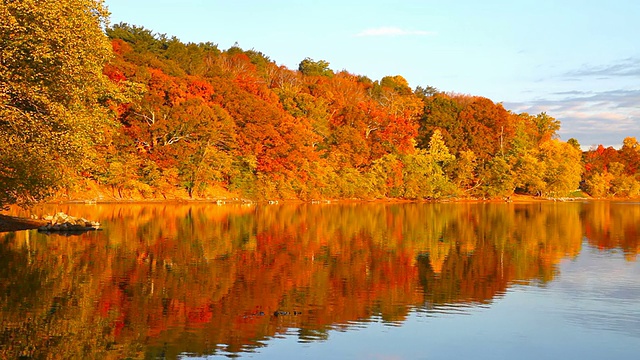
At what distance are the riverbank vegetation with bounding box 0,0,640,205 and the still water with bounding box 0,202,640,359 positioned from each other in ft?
16.5

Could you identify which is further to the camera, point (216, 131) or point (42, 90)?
point (216, 131)

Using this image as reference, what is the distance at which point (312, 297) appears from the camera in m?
17.1

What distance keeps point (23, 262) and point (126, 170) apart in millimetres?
37220

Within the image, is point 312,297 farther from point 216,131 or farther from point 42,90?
point 216,131

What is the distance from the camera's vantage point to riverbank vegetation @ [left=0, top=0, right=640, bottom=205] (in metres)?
22.6

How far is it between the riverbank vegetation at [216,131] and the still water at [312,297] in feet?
16.5

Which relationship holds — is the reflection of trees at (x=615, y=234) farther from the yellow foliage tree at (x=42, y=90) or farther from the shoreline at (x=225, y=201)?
the shoreline at (x=225, y=201)

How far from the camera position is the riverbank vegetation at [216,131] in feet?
74.1

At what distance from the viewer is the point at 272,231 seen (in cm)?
3544

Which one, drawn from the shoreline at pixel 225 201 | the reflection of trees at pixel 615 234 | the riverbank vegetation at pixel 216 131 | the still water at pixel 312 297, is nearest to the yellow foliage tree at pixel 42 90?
the riverbank vegetation at pixel 216 131

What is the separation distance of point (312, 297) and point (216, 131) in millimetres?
46492

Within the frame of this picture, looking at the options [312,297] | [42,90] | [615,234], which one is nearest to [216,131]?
[615,234]

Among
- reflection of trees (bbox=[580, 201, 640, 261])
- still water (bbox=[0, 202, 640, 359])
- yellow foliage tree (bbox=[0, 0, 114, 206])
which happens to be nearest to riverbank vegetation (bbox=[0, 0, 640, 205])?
yellow foliage tree (bbox=[0, 0, 114, 206])

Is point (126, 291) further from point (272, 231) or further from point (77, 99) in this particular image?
point (272, 231)
